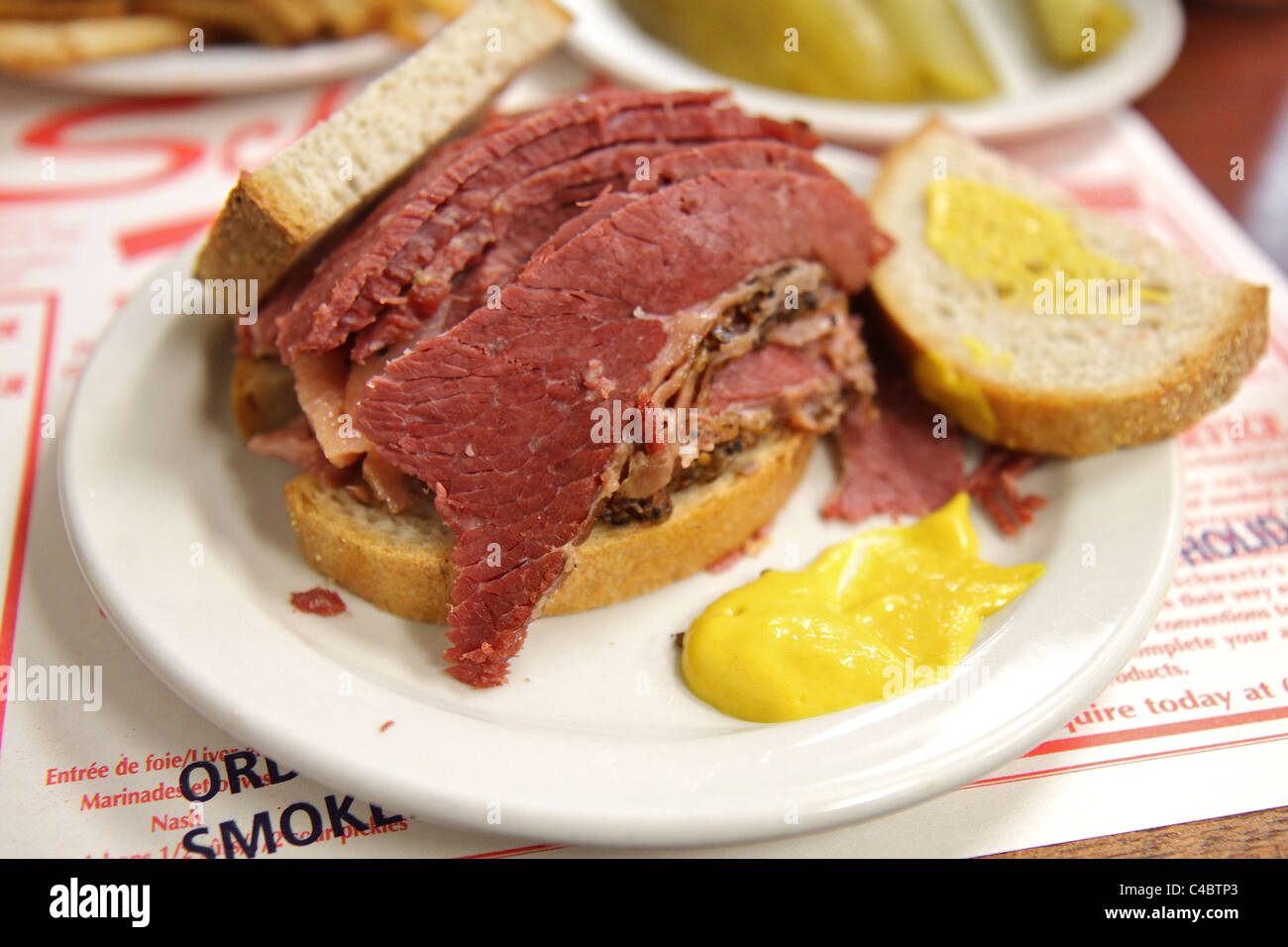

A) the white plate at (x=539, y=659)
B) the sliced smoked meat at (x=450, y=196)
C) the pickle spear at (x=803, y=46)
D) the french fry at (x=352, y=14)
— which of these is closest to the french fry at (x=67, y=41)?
the french fry at (x=352, y=14)

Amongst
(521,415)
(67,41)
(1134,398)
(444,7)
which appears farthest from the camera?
(444,7)

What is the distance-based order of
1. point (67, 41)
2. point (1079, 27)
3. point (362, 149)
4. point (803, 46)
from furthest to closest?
point (1079, 27), point (803, 46), point (67, 41), point (362, 149)

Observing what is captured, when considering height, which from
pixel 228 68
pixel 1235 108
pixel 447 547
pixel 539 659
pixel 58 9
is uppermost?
pixel 58 9

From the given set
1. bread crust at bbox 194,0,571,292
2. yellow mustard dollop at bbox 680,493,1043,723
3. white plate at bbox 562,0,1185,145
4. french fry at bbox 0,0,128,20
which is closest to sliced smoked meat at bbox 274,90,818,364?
bread crust at bbox 194,0,571,292

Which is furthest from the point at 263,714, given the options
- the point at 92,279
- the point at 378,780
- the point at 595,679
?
the point at 92,279

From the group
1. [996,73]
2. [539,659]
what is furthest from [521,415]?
[996,73]

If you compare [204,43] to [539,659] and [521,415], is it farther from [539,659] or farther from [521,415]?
[539,659]

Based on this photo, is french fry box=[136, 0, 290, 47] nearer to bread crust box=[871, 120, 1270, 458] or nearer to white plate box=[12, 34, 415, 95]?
white plate box=[12, 34, 415, 95]

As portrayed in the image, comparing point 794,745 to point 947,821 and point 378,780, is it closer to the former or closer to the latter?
point 947,821
